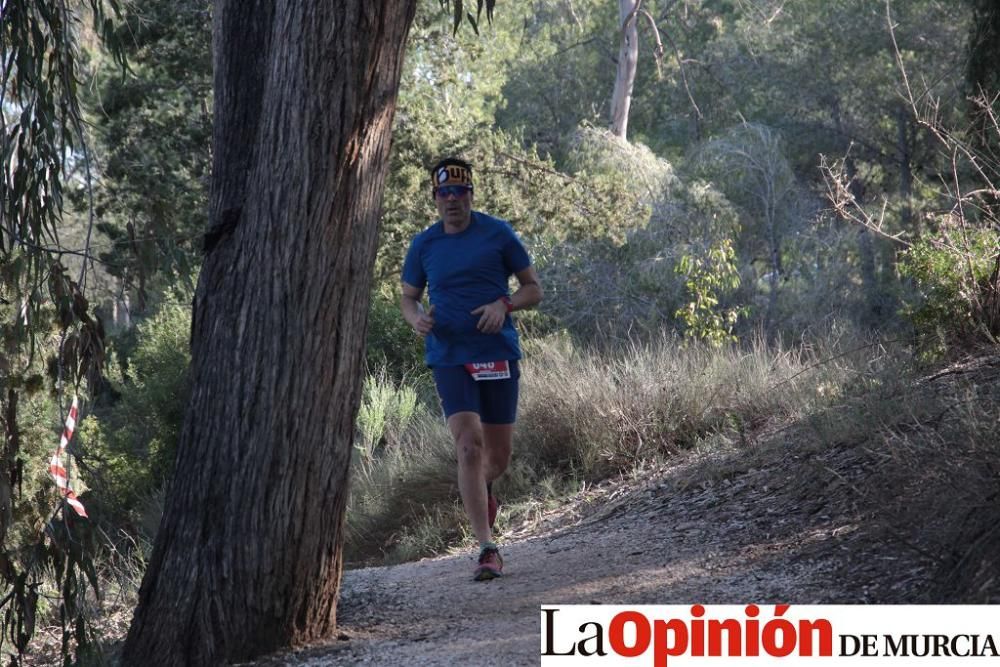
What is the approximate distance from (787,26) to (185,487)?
27.7m

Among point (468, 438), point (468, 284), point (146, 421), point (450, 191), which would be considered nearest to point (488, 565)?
point (468, 438)

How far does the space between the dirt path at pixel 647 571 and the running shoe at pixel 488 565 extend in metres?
0.07

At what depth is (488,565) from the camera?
626 centimetres

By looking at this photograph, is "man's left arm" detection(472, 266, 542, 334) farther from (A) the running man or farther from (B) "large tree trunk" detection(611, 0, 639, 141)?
(B) "large tree trunk" detection(611, 0, 639, 141)

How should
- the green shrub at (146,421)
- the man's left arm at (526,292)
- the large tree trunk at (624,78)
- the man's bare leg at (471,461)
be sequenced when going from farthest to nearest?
1. the large tree trunk at (624,78)
2. the green shrub at (146,421)
3. the man's left arm at (526,292)
4. the man's bare leg at (471,461)

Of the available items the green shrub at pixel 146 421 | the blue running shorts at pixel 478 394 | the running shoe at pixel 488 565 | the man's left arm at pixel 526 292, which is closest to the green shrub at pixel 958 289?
the man's left arm at pixel 526 292

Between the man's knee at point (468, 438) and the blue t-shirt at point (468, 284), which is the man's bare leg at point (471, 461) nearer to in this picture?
the man's knee at point (468, 438)

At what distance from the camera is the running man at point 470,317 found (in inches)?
234

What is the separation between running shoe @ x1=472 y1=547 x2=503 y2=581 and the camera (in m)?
6.25

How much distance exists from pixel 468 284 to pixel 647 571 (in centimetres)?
Answer: 165

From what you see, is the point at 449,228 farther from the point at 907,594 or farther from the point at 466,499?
the point at 907,594

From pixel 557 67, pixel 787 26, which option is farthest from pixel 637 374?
pixel 557 67

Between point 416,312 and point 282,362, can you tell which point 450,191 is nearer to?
point 416,312

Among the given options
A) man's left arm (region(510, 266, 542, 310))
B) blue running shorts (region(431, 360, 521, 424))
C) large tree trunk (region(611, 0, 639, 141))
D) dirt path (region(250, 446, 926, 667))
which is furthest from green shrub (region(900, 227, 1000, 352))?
large tree trunk (region(611, 0, 639, 141))
